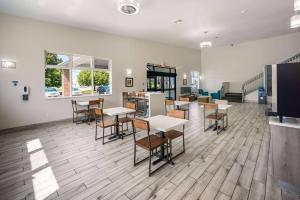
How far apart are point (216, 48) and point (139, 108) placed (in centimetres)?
854

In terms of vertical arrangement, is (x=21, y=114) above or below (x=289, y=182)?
above

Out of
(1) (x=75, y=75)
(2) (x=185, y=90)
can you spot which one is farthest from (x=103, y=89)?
(2) (x=185, y=90)

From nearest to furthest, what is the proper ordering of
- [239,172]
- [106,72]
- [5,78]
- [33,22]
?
[239,172], [5,78], [33,22], [106,72]

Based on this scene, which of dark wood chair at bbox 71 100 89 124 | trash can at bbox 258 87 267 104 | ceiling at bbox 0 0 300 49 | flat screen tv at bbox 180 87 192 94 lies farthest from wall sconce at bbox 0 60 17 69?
trash can at bbox 258 87 267 104

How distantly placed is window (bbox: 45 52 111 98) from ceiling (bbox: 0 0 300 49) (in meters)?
1.31

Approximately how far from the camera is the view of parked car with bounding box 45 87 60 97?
5.67 meters

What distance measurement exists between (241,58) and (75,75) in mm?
10815

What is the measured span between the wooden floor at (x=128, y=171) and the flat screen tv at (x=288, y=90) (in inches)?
42.4

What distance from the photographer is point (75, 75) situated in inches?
247

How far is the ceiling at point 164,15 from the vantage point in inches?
177

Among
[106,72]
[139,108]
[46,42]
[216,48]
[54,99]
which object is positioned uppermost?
[216,48]

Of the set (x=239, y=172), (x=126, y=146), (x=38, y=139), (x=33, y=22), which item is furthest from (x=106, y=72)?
(x=239, y=172)

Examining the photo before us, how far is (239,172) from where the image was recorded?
2506 millimetres

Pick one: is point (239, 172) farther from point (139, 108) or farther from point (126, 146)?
point (139, 108)
